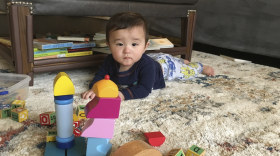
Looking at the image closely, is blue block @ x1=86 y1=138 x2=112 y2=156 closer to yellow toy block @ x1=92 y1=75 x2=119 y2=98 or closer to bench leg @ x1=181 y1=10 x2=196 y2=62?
yellow toy block @ x1=92 y1=75 x2=119 y2=98

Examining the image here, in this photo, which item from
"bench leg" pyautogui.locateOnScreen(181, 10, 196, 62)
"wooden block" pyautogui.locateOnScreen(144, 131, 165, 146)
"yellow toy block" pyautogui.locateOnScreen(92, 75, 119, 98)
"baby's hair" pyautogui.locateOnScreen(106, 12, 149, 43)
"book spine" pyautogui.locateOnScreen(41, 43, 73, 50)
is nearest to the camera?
"yellow toy block" pyautogui.locateOnScreen(92, 75, 119, 98)

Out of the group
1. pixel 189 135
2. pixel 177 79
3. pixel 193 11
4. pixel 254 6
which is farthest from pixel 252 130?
pixel 254 6

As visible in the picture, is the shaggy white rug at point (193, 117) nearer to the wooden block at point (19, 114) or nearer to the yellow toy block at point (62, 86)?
the wooden block at point (19, 114)

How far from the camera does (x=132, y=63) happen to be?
42.1 inches

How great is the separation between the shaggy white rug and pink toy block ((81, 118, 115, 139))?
14 cm

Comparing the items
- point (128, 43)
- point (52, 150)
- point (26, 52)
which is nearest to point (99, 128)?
point (52, 150)

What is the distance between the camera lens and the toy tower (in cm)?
50

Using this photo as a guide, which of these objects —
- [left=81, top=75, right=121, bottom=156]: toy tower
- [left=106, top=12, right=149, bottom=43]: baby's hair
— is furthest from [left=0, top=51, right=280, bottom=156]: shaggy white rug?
[left=106, top=12, right=149, bottom=43]: baby's hair

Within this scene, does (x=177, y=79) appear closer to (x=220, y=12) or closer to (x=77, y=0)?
(x=77, y=0)

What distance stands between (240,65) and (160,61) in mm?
721

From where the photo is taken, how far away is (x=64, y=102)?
541 millimetres

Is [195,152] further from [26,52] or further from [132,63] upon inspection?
[26,52]

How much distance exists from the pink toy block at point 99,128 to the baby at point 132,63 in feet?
1.44

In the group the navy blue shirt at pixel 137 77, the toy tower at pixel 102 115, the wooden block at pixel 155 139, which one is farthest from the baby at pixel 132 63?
the toy tower at pixel 102 115
